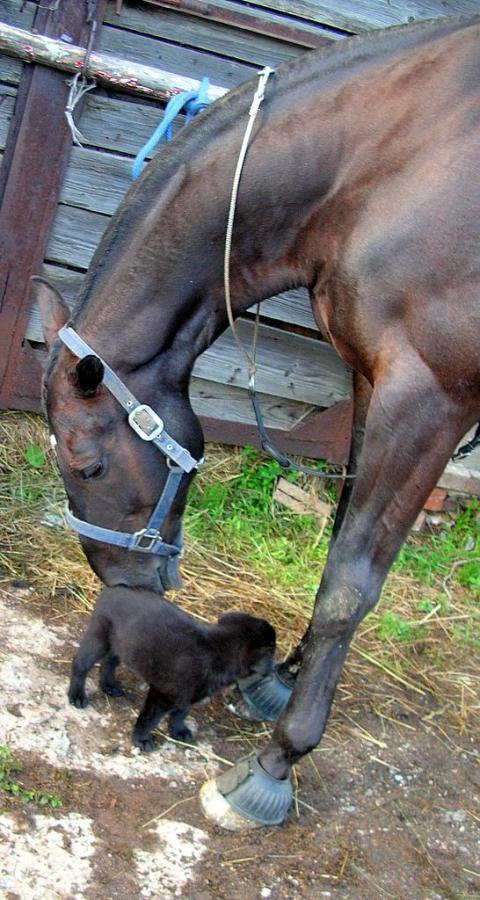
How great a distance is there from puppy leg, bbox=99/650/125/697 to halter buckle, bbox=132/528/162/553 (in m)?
0.45

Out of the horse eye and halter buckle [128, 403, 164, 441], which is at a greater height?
halter buckle [128, 403, 164, 441]

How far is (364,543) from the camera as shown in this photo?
3039 mm

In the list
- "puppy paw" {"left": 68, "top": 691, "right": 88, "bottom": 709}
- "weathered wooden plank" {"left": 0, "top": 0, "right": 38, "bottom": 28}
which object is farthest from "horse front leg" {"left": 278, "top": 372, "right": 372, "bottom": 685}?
"weathered wooden plank" {"left": 0, "top": 0, "right": 38, "bottom": 28}

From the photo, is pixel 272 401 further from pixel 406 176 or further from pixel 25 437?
pixel 406 176

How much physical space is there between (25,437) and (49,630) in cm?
146

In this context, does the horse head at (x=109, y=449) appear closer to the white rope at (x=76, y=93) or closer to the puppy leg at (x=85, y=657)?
the puppy leg at (x=85, y=657)

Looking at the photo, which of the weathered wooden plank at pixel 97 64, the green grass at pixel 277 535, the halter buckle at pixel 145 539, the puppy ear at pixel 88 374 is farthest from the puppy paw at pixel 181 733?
the weathered wooden plank at pixel 97 64

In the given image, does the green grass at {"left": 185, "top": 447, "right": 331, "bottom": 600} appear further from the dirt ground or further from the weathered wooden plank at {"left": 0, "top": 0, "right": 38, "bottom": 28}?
the weathered wooden plank at {"left": 0, "top": 0, "right": 38, "bottom": 28}

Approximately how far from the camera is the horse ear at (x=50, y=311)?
3252 mm

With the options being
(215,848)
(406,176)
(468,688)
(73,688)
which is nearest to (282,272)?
(406,176)

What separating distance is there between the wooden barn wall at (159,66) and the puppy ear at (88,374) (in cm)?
192

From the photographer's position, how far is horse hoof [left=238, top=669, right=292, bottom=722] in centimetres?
369

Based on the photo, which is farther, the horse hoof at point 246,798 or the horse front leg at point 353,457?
the horse front leg at point 353,457

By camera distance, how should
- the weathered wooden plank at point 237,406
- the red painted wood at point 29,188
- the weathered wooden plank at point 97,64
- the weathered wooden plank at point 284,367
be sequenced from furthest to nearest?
the weathered wooden plank at point 237,406, the weathered wooden plank at point 284,367, the red painted wood at point 29,188, the weathered wooden plank at point 97,64
